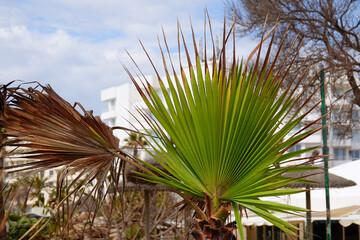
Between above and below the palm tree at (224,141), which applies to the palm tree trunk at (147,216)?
below

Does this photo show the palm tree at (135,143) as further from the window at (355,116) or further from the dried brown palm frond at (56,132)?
the window at (355,116)

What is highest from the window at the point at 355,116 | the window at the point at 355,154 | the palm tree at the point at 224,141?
the window at the point at 355,154

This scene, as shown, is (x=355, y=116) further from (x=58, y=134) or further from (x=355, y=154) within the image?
(x=355, y=154)

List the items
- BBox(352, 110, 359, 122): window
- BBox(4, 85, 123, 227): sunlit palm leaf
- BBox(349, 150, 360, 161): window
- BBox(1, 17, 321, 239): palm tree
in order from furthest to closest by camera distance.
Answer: BBox(349, 150, 360, 161): window
BBox(352, 110, 359, 122): window
BBox(4, 85, 123, 227): sunlit palm leaf
BBox(1, 17, 321, 239): palm tree

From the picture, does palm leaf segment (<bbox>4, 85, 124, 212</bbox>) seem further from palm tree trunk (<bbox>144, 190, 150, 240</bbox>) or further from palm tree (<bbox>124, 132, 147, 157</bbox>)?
palm tree trunk (<bbox>144, 190, 150, 240</bbox>)

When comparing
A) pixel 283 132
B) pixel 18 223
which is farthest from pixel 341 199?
pixel 283 132

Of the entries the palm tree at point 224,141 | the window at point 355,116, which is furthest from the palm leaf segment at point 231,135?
the window at point 355,116

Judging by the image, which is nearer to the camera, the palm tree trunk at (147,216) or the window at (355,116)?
the palm tree trunk at (147,216)

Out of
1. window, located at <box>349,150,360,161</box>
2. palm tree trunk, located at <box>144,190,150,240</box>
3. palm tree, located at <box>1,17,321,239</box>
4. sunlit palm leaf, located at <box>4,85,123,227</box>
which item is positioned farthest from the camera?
window, located at <box>349,150,360,161</box>

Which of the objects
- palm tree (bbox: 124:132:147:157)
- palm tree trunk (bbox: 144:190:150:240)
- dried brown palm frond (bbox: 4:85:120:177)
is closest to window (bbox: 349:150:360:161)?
palm tree (bbox: 124:132:147:157)

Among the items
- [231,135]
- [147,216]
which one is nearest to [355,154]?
[147,216]

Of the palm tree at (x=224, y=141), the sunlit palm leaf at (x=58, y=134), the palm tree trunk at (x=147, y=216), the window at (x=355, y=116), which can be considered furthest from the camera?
the window at (x=355, y=116)

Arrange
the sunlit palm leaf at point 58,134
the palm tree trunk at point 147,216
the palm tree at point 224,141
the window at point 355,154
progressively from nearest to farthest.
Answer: the palm tree at point 224,141 → the sunlit palm leaf at point 58,134 → the palm tree trunk at point 147,216 → the window at point 355,154

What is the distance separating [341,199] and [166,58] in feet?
36.0
